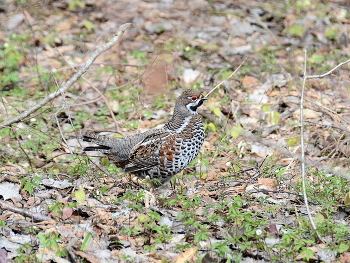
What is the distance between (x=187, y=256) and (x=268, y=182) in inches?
69.7

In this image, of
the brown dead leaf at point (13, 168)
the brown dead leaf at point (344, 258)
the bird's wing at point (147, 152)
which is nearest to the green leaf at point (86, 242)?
the bird's wing at point (147, 152)

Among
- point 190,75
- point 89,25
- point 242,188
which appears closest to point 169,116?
point 190,75

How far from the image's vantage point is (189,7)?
1186cm

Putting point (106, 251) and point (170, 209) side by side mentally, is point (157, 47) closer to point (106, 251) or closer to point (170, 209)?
point (170, 209)

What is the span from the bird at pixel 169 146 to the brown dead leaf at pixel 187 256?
1.39 metres

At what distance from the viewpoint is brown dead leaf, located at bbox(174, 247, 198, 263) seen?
3.74 metres

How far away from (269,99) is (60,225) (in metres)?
4.91

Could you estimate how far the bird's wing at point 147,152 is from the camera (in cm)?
536

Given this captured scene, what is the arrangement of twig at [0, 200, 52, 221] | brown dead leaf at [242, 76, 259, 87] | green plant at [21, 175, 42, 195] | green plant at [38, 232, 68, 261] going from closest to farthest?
1. green plant at [38, 232, 68, 261]
2. green plant at [21, 175, 42, 195]
3. twig at [0, 200, 52, 221]
4. brown dead leaf at [242, 76, 259, 87]

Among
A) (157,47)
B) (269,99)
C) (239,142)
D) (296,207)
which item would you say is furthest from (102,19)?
(296,207)

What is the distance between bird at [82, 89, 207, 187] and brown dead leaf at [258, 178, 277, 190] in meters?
0.74

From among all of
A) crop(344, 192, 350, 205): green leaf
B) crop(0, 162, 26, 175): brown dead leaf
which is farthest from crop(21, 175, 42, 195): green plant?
crop(344, 192, 350, 205): green leaf

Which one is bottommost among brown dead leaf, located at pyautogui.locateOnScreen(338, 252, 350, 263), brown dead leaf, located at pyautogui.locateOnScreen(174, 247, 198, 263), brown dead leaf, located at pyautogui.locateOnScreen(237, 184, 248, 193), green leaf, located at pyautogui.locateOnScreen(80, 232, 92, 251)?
brown dead leaf, located at pyautogui.locateOnScreen(237, 184, 248, 193)

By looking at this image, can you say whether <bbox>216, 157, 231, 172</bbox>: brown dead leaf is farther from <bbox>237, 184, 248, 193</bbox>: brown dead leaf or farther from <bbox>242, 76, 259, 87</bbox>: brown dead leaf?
<bbox>242, 76, 259, 87</bbox>: brown dead leaf
